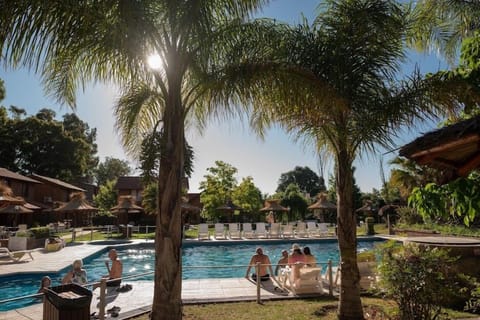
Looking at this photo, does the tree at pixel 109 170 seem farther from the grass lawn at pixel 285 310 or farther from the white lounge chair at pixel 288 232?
the grass lawn at pixel 285 310

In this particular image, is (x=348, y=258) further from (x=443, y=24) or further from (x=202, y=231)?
(x=202, y=231)

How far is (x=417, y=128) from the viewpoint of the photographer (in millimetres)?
6234

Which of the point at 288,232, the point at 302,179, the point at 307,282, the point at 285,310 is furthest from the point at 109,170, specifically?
the point at 285,310

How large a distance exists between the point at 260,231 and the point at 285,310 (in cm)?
1541

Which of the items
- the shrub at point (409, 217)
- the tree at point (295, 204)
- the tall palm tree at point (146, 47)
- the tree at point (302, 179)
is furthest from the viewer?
the tree at point (302, 179)

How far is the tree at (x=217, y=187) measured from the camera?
1304 inches

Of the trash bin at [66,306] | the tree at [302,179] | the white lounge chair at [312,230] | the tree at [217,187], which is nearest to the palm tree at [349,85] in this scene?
the trash bin at [66,306]

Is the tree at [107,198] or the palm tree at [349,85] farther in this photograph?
the tree at [107,198]

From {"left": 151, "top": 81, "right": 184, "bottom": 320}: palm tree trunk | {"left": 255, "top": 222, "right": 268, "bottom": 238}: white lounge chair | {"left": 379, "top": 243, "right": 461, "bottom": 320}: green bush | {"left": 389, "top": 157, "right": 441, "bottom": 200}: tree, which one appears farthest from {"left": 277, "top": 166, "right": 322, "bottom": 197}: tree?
{"left": 151, "top": 81, "right": 184, "bottom": 320}: palm tree trunk

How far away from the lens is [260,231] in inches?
884

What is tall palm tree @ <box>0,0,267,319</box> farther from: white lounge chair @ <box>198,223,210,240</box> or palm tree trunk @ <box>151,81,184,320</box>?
white lounge chair @ <box>198,223,210,240</box>

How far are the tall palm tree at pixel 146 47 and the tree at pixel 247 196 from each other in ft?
94.3

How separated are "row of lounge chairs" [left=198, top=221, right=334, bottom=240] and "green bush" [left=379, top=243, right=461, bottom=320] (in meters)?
16.9

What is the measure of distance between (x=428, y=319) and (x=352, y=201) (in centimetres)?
217
